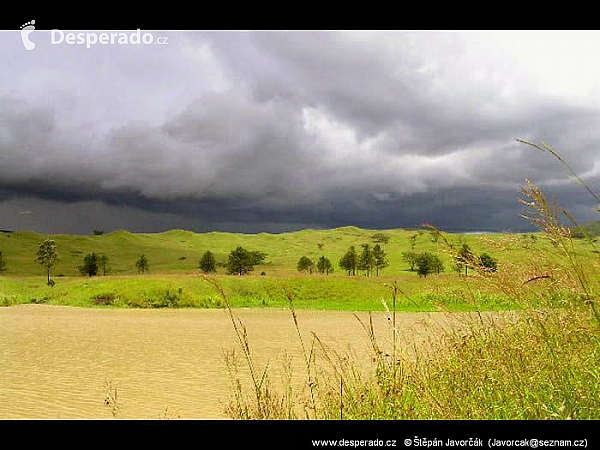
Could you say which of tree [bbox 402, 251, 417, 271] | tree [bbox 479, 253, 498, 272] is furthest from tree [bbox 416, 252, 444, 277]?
tree [bbox 479, 253, 498, 272]

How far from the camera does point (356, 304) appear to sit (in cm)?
4909

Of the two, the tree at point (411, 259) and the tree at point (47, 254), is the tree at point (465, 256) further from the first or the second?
the tree at point (411, 259)

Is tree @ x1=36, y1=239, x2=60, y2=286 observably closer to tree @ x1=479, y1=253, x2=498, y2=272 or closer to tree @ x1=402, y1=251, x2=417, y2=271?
tree @ x1=402, y1=251, x2=417, y2=271

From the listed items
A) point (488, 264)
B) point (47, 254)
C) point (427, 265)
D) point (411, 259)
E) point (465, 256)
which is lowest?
point (427, 265)

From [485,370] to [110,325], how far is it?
30067 mm

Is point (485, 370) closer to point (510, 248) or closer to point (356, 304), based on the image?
point (510, 248)

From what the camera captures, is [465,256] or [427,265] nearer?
[465,256]

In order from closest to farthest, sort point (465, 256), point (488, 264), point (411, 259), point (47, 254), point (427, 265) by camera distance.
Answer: point (465, 256), point (488, 264), point (427, 265), point (47, 254), point (411, 259)

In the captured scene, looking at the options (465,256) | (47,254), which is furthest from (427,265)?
(465,256)

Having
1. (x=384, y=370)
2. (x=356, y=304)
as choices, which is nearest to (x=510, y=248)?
(x=384, y=370)

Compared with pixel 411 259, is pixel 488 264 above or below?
above

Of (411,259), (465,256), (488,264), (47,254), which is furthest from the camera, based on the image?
(411,259)

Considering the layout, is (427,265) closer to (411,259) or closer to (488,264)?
(411,259)

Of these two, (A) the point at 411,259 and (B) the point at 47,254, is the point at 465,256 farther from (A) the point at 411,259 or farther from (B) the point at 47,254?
(A) the point at 411,259
